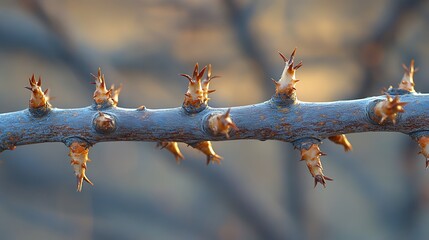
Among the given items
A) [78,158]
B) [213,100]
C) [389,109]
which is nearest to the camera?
[389,109]

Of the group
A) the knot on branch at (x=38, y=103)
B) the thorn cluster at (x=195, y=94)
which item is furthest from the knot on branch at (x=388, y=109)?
the knot on branch at (x=38, y=103)

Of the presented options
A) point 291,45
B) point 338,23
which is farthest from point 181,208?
point 338,23

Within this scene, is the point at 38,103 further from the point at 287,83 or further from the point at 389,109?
the point at 389,109

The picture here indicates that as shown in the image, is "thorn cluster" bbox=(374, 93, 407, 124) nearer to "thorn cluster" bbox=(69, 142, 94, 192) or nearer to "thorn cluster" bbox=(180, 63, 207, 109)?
"thorn cluster" bbox=(180, 63, 207, 109)

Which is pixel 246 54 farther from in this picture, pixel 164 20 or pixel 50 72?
pixel 50 72

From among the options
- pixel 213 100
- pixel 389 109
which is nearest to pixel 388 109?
pixel 389 109
